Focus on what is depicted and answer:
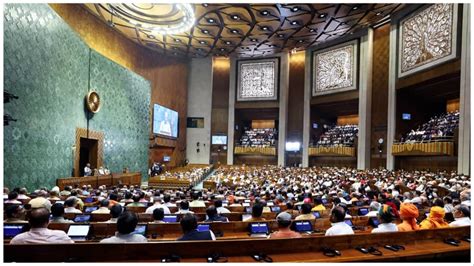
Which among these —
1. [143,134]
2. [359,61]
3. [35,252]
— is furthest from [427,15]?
[35,252]

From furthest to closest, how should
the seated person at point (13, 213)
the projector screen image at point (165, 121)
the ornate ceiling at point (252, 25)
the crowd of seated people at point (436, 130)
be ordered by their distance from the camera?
the projector screen image at point (165, 121)
the ornate ceiling at point (252, 25)
the crowd of seated people at point (436, 130)
the seated person at point (13, 213)

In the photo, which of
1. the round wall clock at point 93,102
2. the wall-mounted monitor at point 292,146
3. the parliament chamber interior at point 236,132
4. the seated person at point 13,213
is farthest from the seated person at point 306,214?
the wall-mounted monitor at point 292,146

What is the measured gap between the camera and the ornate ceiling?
1608 centimetres

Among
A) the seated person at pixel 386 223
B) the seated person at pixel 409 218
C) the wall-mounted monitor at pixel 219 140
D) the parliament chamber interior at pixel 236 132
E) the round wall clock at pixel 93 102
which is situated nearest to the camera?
the parliament chamber interior at pixel 236 132

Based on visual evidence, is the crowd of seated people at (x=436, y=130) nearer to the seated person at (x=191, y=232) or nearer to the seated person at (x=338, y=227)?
the seated person at (x=338, y=227)

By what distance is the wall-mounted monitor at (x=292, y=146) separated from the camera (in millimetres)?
24641

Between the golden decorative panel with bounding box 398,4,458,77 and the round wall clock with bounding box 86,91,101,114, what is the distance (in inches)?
616

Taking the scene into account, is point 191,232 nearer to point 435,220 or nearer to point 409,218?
point 409,218

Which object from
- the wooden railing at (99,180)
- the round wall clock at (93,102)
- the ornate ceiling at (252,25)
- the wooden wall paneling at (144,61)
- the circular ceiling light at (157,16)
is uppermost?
the ornate ceiling at (252,25)

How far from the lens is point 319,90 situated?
23.2m

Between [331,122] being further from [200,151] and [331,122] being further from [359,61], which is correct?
[200,151]

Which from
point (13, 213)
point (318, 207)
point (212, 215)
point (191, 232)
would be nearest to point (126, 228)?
point (191, 232)

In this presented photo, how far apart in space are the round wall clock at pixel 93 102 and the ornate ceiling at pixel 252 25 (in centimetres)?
482

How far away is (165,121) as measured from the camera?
75.0ft
